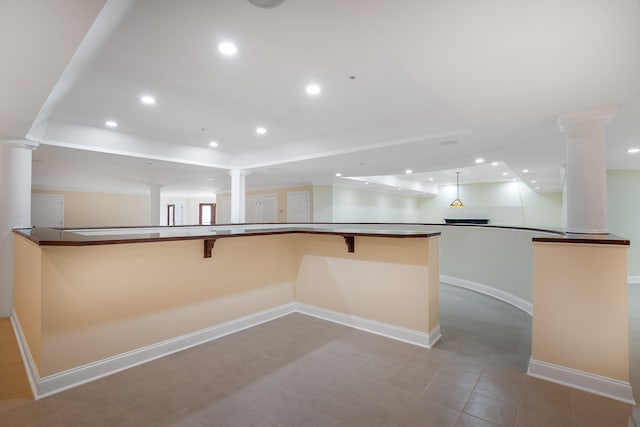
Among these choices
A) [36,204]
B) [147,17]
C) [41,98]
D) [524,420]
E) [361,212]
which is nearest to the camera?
[524,420]

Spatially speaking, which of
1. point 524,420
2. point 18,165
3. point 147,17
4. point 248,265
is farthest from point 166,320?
point 18,165

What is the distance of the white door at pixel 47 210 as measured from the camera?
31.3ft

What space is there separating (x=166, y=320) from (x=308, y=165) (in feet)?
15.0

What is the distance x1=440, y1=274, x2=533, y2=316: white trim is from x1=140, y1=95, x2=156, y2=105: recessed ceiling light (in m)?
5.55

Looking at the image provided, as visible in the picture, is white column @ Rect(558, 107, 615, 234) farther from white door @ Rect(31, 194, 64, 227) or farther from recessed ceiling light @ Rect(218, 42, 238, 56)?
white door @ Rect(31, 194, 64, 227)

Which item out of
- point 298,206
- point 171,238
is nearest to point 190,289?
point 171,238

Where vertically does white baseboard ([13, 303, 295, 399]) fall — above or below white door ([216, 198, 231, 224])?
below

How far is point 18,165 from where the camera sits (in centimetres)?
398

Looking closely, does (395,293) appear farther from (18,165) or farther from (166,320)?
(18,165)

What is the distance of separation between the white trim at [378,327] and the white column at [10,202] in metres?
3.91

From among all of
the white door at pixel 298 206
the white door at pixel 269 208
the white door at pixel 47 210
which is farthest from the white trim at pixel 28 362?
the white door at pixel 47 210

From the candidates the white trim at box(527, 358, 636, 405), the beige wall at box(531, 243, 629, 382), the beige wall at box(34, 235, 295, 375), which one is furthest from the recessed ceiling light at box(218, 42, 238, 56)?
the white trim at box(527, 358, 636, 405)

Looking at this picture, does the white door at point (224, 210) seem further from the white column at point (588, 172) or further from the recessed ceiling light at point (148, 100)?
the white column at point (588, 172)

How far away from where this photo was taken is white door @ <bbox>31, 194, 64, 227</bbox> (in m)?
9.53
